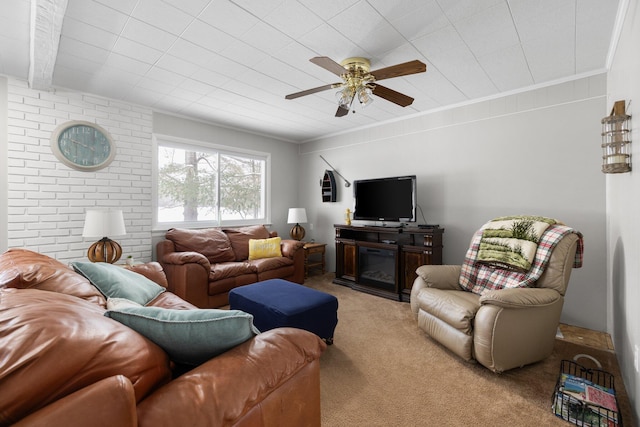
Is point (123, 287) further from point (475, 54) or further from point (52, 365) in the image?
point (475, 54)

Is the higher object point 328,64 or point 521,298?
point 328,64

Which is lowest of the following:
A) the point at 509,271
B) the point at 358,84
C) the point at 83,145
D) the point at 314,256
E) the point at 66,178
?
the point at 314,256

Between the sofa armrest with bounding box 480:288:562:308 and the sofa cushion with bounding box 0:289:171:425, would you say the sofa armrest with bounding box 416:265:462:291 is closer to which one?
the sofa armrest with bounding box 480:288:562:308

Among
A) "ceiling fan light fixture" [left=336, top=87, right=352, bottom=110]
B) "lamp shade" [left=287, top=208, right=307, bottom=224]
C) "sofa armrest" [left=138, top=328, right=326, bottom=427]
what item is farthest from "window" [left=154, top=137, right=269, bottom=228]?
"sofa armrest" [left=138, top=328, right=326, bottom=427]

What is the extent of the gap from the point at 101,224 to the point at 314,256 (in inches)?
121

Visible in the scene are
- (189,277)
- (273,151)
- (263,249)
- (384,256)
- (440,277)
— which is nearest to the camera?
(440,277)

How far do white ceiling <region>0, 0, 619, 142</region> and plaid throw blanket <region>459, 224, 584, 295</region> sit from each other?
1.50 metres

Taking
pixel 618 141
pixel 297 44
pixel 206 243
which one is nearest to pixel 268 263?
pixel 206 243

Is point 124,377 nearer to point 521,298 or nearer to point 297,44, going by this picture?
point 521,298

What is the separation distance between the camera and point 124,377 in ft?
2.33

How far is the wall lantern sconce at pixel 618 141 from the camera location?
6.00ft

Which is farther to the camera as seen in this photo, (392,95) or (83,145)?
(83,145)

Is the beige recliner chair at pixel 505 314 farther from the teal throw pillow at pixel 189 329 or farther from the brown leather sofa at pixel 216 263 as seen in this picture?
the brown leather sofa at pixel 216 263

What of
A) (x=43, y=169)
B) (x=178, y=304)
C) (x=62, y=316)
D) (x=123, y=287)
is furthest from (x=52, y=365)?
(x=43, y=169)
